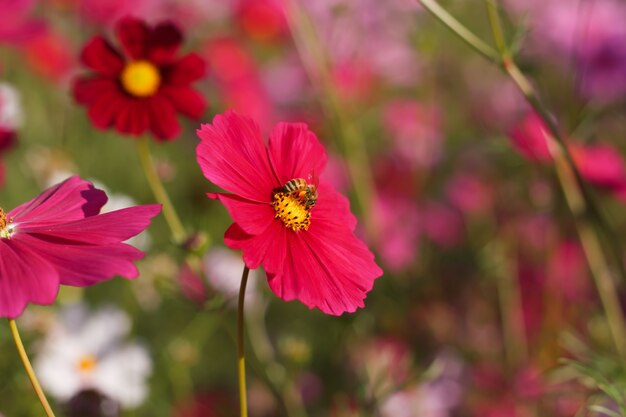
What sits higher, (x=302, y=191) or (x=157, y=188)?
(x=157, y=188)

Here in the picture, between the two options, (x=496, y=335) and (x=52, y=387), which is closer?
(x=52, y=387)

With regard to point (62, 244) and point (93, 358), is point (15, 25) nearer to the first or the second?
point (93, 358)

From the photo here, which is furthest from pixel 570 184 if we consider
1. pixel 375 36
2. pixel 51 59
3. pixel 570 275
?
pixel 51 59

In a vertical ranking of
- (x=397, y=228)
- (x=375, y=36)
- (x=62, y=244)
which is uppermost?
(x=375, y=36)

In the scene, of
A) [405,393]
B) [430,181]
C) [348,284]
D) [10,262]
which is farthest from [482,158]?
[10,262]

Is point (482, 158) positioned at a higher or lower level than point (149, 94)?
higher

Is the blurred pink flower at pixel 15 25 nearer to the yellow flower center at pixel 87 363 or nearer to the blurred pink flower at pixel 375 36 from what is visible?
the yellow flower center at pixel 87 363

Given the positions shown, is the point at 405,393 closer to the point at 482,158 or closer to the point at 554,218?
the point at 554,218

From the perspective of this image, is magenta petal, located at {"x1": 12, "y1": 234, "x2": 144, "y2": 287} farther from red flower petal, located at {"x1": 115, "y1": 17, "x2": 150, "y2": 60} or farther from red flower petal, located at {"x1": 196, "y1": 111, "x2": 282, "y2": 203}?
red flower petal, located at {"x1": 115, "y1": 17, "x2": 150, "y2": 60}
